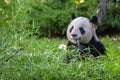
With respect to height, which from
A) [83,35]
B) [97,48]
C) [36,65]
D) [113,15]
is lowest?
[113,15]

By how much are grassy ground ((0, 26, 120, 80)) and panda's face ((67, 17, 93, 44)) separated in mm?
2091

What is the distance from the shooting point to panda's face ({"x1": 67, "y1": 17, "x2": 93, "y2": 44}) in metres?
5.96

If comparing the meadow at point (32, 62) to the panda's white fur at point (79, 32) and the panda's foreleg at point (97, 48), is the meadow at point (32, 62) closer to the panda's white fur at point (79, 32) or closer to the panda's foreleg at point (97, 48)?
the panda's foreleg at point (97, 48)

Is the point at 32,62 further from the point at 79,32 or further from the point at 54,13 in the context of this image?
the point at 54,13

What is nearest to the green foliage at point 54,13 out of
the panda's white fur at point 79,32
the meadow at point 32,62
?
the panda's white fur at point 79,32

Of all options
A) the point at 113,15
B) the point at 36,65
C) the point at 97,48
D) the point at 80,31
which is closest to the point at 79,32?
the point at 80,31

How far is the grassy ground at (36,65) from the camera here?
3637mm

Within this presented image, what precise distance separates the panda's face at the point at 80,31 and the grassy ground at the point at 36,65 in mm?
2091

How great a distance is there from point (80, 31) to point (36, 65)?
2.35 m

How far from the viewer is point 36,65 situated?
372 centimetres

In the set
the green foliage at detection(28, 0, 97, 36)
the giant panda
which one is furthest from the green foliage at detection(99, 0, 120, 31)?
the giant panda

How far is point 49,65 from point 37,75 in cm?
13

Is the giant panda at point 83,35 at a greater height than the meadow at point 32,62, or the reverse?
the meadow at point 32,62

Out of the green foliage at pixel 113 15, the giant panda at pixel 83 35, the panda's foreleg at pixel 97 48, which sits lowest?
the green foliage at pixel 113 15
